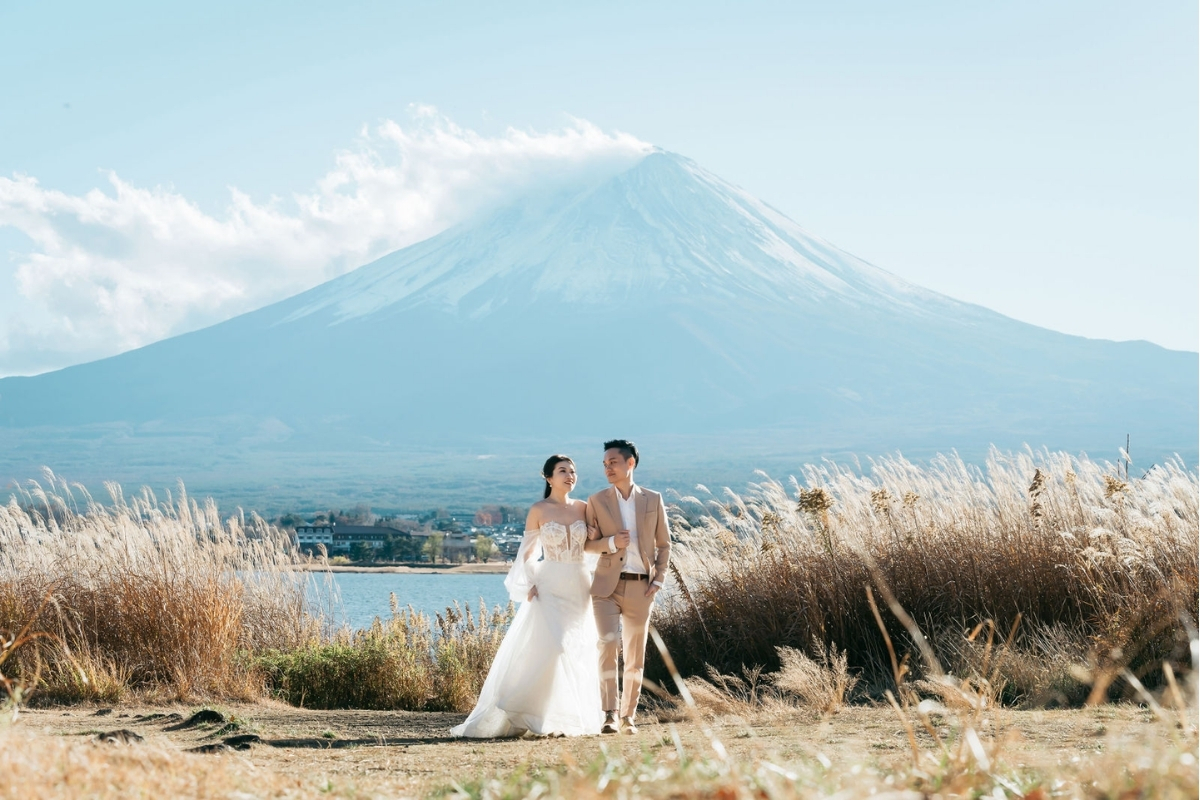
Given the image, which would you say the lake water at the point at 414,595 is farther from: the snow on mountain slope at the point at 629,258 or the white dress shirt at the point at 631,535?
the snow on mountain slope at the point at 629,258

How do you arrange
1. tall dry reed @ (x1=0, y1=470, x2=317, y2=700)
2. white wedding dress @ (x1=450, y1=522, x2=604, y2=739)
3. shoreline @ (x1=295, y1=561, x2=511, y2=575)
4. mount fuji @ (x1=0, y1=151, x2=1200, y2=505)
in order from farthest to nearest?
1. mount fuji @ (x1=0, y1=151, x2=1200, y2=505)
2. shoreline @ (x1=295, y1=561, x2=511, y2=575)
3. tall dry reed @ (x1=0, y1=470, x2=317, y2=700)
4. white wedding dress @ (x1=450, y1=522, x2=604, y2=739)

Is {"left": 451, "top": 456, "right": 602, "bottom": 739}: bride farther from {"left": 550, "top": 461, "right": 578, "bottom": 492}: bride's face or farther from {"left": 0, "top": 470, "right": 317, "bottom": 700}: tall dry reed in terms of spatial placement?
{"left": 0, "top": 470, "right": 317, "bottom": 700}: tall dry reed

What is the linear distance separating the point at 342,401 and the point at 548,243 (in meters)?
40.3

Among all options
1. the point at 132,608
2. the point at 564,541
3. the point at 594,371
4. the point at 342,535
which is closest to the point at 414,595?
the point at 132,608

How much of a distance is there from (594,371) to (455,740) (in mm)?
157266

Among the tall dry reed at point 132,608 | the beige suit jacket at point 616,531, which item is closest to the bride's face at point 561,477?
the beige suit jacket at point 616,531

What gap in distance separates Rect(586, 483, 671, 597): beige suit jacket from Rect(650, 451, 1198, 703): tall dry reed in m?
1.40

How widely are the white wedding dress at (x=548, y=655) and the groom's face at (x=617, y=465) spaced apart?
14.4 inches

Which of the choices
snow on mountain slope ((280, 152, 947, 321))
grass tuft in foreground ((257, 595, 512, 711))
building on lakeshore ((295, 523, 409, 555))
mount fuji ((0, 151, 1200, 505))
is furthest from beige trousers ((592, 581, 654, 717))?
snow on mountain slope ((280, 152, 947, 321))

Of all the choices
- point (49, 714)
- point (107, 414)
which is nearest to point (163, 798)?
point (49, 714)

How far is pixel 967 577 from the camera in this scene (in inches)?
367

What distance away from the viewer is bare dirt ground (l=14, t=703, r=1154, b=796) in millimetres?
5277

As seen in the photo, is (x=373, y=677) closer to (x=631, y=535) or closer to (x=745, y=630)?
(x=745, y=630)

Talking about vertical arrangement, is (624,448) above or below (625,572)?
above
